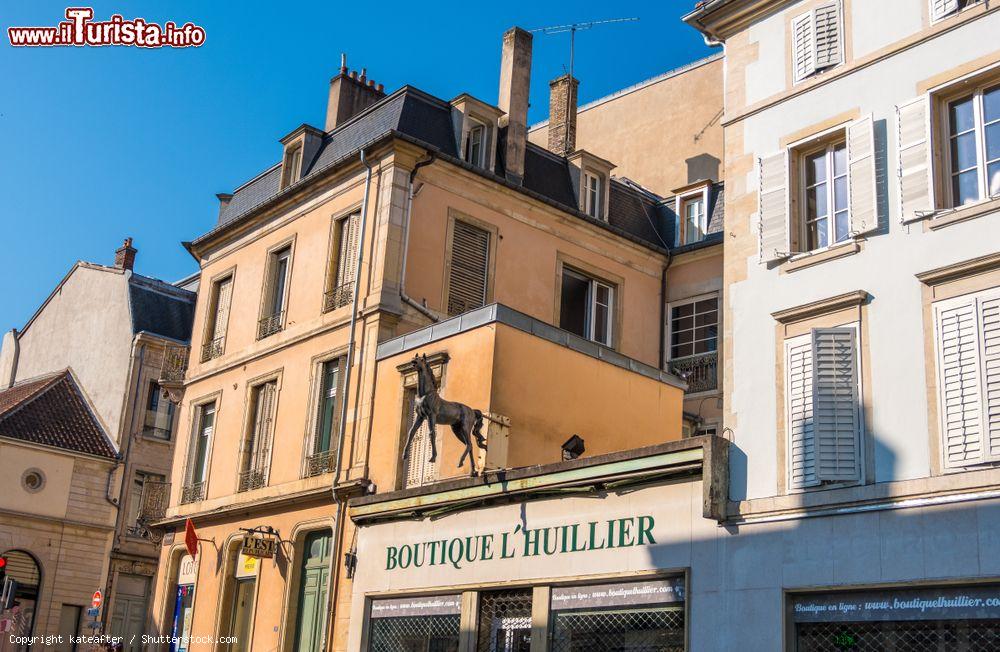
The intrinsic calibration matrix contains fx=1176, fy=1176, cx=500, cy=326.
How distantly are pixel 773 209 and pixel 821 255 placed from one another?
945mm

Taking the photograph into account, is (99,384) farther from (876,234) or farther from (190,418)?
(876,234)

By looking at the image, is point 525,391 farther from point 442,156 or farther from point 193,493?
point 193,493

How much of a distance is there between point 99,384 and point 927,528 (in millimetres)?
30695

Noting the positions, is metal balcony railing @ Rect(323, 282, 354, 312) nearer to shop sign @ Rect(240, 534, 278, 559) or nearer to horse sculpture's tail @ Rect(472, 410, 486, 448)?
shop sign @ Rect(240, 534, 278, 559)

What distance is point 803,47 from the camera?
13.4m

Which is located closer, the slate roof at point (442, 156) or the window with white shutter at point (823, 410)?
the window with white shutter at point (823, 410)

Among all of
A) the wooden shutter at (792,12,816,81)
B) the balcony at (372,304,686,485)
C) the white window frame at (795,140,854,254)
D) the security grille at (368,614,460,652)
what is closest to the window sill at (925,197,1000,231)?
the white window frame at (795,140,854,254)

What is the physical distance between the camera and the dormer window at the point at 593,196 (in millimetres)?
24547

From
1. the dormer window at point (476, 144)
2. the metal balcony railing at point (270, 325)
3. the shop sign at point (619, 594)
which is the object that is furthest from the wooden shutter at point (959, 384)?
the metal balcony railing at point (270, 325)

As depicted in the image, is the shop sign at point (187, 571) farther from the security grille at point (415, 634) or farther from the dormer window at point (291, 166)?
the security grille at point (415, 634)

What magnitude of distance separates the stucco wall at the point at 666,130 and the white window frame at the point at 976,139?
1544 centimetres

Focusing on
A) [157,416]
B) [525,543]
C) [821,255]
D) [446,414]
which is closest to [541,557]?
[525,543]

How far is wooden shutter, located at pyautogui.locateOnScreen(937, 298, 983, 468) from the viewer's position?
1049cm

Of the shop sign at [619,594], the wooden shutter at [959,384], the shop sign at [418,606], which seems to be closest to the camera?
the wooden shutter at [959,384]
